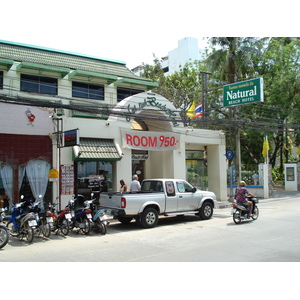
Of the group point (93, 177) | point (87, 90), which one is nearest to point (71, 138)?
point (93, 177)

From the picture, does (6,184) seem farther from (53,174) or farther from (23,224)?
(23,224)

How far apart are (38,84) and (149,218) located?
14.2 meters

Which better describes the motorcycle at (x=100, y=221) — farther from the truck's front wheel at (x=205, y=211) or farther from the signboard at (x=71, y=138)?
the truck's front wheel at (x=205, y=211)

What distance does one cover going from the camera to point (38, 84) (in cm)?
2173

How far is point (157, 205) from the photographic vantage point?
1209 cm

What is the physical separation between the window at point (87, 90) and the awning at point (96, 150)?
853 cm

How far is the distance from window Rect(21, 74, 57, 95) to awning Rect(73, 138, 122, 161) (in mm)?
8166

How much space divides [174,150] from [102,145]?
4832 mm

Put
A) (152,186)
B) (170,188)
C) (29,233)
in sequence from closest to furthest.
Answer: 1. (29,233)
2. (170,188)
3. (152,186)

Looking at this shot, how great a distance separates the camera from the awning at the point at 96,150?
14609 mm

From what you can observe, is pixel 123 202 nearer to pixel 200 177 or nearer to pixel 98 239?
pixel 98 239

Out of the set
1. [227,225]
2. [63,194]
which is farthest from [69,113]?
[227,225]

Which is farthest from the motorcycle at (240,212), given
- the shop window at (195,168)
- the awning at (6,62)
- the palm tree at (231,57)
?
the awning at (6,62)

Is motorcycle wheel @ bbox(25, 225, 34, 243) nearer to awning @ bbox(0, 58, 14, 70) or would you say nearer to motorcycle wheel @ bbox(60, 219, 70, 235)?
motorcycle wheel @ bbox(60, 219, 70, 235)
